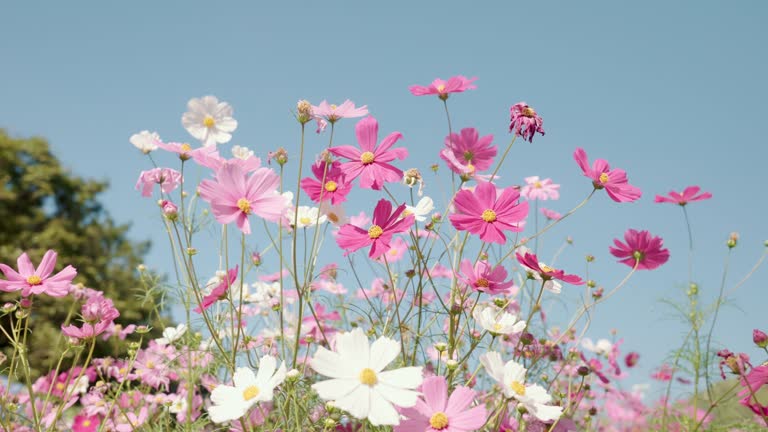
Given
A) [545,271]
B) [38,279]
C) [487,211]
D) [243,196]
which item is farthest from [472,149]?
[38,279]

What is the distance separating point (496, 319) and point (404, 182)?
355 mm

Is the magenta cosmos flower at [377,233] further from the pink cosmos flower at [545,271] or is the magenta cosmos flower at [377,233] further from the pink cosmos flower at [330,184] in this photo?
the pink cosmos flower at [545,271]

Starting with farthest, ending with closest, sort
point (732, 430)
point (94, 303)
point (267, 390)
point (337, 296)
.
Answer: point (337, 296), point (732, 430), point (94, 303), point (267, 390)

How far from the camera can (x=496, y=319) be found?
1.24m

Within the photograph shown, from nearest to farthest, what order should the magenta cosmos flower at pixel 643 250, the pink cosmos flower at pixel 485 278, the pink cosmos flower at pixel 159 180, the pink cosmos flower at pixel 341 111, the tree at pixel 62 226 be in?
the pink cosmos flower at pixel 485 278
the pink cosmos flower at pixel 341 111
the pink cosmos flower at pixel 159 180
the magenta cosmos flower at pixel 643 250
the tree at pixel 62 226

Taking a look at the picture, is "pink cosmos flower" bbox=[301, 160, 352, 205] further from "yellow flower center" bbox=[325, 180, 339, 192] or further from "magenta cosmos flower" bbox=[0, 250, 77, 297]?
"magenta cosmos flower" bbox=[0, 250, 77, 297]

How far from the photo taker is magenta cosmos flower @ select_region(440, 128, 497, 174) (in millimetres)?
1428

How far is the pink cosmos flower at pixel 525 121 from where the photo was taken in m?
1.27

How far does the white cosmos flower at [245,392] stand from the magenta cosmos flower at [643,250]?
0.97m

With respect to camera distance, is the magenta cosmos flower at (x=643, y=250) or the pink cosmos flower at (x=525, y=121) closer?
the pink cosmos flower at (x=525, y=121)

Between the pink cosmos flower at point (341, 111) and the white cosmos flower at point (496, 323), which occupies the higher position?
the pink cosmos flower at point (341, 111)

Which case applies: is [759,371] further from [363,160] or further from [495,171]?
[363,160]

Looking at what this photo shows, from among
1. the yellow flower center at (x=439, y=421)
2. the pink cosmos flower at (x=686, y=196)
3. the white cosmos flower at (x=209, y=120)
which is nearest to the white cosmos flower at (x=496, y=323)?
the yellow flower center at (x=439, y=421)

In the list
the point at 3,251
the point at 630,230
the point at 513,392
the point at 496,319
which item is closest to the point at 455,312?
the point at 496,319
